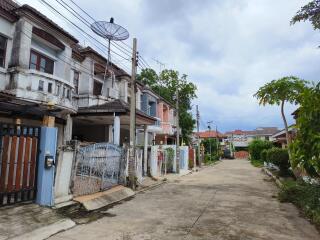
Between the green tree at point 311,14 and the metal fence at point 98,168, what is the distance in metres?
8.02

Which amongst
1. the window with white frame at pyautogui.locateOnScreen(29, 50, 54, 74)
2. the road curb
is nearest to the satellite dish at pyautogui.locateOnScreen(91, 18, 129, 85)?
the window with white frame at pyautogui.locateOnScreen(29, 50, 54, 74)

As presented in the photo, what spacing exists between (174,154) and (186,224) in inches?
594

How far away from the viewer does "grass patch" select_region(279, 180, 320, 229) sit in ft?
25.4

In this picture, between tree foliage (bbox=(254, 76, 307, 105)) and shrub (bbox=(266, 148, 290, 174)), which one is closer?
tree foliage (bbox=(254, 76, 307, 105))

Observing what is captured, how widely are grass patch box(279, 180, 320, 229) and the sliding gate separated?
23.3 ft

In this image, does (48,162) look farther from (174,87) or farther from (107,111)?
(174,87)

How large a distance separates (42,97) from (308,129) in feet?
30.8

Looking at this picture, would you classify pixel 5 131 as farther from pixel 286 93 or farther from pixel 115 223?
pixel 286 93

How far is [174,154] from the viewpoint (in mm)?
22094

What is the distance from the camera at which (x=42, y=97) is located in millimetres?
11422

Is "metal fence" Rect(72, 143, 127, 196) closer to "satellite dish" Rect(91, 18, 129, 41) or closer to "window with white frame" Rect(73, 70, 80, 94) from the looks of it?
"satellite dish" Rect(91, 18, 129, 41)

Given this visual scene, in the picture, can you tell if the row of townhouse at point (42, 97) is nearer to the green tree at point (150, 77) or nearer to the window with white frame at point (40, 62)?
the window with white frame at point (40, 62)

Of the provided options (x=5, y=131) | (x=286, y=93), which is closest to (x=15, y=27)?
(x=5, y=131)

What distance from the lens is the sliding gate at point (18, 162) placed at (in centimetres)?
671
